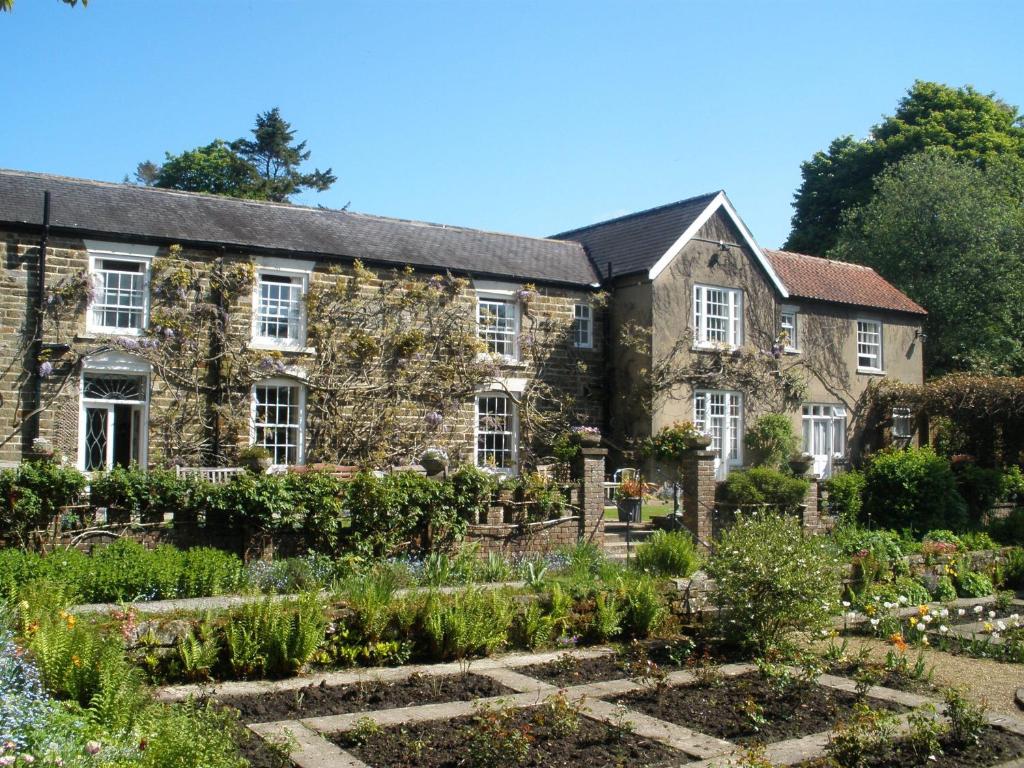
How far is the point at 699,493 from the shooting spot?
48.6ft

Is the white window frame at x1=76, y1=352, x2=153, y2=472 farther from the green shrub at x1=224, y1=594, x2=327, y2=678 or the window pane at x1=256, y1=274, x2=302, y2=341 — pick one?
the green shrub at x1=224, y1=594, x2=327, y2=678

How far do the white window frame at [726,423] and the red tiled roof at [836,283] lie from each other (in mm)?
4700

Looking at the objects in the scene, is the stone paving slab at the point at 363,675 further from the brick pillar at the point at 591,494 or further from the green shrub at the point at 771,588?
the brick pillar at the point at 591,494

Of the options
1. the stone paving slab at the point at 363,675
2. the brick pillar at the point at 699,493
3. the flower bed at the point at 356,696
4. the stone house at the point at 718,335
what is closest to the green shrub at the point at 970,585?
the brick pillar at the point at 699,493

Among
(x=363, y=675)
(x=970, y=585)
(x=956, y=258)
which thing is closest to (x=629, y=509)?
(x=970, y=585)

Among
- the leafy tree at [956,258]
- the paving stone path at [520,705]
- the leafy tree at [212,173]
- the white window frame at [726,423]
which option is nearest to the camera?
the paving stone path at [520,705]

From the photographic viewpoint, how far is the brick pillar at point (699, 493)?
48.6 ft

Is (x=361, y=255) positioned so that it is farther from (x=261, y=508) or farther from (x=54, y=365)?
(x=261, y=508)

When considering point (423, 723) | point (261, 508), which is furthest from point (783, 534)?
point (261, 508)

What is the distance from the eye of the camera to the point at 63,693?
19.9ft

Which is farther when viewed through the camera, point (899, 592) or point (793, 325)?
point (793, 325)

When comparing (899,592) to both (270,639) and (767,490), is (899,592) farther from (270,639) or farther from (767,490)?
(270,639)

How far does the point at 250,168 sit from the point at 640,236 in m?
27.7

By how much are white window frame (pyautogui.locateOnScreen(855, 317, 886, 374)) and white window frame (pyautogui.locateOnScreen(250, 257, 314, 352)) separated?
17.8m
